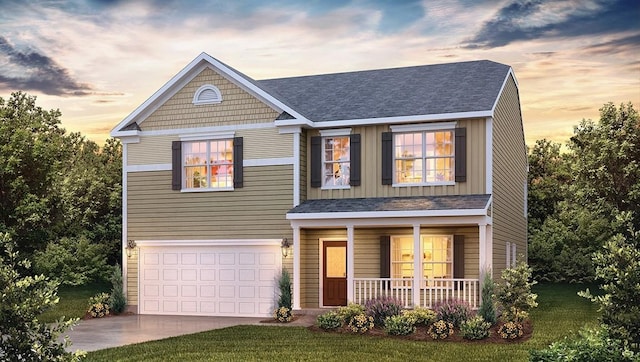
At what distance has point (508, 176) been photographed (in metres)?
25.2

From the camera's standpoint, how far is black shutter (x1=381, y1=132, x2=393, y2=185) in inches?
886

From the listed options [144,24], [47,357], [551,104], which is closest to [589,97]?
[551,104]

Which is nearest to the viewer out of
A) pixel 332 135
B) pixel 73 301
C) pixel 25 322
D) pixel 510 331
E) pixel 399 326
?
pixel 25 322

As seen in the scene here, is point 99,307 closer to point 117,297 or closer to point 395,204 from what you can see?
→ point 117,297

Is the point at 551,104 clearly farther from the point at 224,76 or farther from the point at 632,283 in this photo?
the point at 632,283

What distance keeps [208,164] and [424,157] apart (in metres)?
6.41

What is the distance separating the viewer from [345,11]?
2503 centimetres

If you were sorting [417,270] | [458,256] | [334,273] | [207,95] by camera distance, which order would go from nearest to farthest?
[417,270]
[458,256]
[334,273]
[207,95]

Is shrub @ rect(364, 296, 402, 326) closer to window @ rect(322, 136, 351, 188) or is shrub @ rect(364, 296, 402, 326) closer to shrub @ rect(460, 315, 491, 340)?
shrub @ rect(460, 315, 491, 340)

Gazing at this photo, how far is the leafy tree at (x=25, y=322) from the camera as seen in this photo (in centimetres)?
906

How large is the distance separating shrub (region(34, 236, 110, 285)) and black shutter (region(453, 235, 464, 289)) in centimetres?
1704

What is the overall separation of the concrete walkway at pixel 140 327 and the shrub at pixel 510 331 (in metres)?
5.12

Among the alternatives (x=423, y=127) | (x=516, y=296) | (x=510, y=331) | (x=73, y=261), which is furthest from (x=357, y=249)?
(x=73, y=261)

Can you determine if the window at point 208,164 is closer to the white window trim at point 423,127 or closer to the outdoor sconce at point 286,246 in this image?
the outdoor sconce at point 286,246
